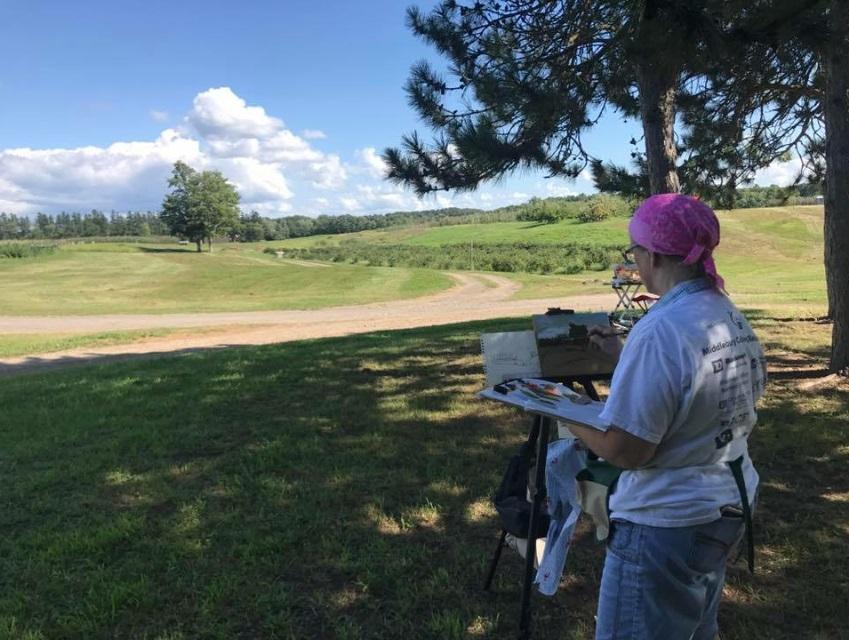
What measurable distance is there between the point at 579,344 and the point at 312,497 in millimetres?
2314

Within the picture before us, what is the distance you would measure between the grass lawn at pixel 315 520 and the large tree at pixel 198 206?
188 feet

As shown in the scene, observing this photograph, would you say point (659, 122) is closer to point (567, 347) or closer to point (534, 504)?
point (567, 347)

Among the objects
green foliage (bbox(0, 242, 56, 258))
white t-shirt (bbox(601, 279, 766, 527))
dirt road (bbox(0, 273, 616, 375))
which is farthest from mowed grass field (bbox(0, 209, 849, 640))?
green foliage (bbox(0, 242, 56, 258))

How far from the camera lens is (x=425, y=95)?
677 cm

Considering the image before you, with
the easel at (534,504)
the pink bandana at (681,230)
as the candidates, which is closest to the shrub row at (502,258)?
the easel at (534,504)

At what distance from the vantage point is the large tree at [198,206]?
6062cm

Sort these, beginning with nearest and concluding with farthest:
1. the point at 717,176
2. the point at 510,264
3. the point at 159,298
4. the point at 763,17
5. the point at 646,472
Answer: the point at 646,472 < the point at 763,17 < the point at 717,176 < the point at 159,298 < the point at 510,264

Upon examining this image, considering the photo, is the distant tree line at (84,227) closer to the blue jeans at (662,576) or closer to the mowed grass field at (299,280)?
the mowed grass field at (299,280)

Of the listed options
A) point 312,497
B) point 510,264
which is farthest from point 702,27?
point 510,264

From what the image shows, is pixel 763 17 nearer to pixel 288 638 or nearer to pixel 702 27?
pixel 702 27

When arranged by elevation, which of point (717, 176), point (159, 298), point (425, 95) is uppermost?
point (425, 95)

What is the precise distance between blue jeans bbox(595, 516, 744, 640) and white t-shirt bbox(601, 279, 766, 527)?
0.04m

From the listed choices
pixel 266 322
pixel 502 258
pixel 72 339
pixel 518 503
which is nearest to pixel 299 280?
pixel 266 322

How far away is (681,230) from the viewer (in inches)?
64.5
